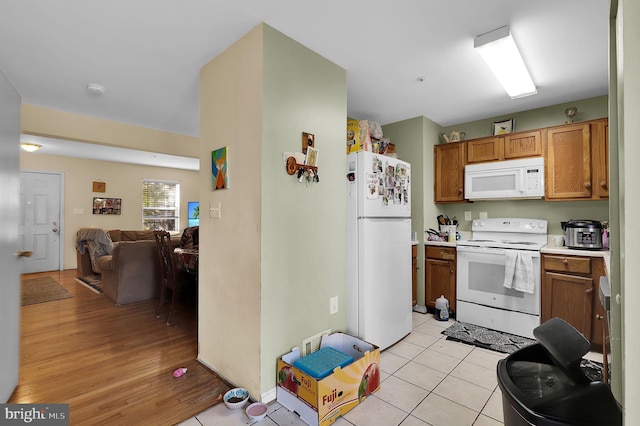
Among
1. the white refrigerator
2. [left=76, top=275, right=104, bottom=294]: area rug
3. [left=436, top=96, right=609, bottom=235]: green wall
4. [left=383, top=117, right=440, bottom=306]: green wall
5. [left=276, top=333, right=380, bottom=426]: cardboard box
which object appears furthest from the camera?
[left=76, top=275, right=104, bottom=294]: area rug

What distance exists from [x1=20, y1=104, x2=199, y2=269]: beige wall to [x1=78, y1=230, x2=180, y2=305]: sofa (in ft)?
4.44

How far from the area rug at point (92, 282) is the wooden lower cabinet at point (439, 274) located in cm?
466

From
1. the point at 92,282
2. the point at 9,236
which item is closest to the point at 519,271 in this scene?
the point at 9,236

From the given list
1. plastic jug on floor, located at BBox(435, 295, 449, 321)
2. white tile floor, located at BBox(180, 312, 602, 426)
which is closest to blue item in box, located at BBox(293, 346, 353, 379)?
white tile floor, located at BBox(180, 312, 602, 426)

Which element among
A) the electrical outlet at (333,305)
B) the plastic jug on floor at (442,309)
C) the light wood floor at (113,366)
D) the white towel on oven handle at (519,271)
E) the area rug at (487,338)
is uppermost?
the white towel on oven handle at (519,271)

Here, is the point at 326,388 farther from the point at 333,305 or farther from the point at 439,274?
the point at 439,274

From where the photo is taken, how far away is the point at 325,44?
7.04ft

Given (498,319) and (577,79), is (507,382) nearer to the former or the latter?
(498,319)

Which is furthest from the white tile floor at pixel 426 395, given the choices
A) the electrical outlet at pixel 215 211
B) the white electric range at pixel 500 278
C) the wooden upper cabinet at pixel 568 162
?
the wooden upper cabinet at pixel 568 162

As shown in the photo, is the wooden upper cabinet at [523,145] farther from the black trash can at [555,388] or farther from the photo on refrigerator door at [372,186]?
the black trash can at [555,388]

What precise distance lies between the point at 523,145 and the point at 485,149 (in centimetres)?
37

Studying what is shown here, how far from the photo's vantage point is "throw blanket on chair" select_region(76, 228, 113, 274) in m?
5.54

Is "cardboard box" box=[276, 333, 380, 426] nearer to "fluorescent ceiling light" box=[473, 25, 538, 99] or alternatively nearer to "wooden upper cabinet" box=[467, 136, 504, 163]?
"fluorescent ceiling light" box=[473, 25, 538, 99]

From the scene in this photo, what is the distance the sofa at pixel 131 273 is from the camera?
4.02m
